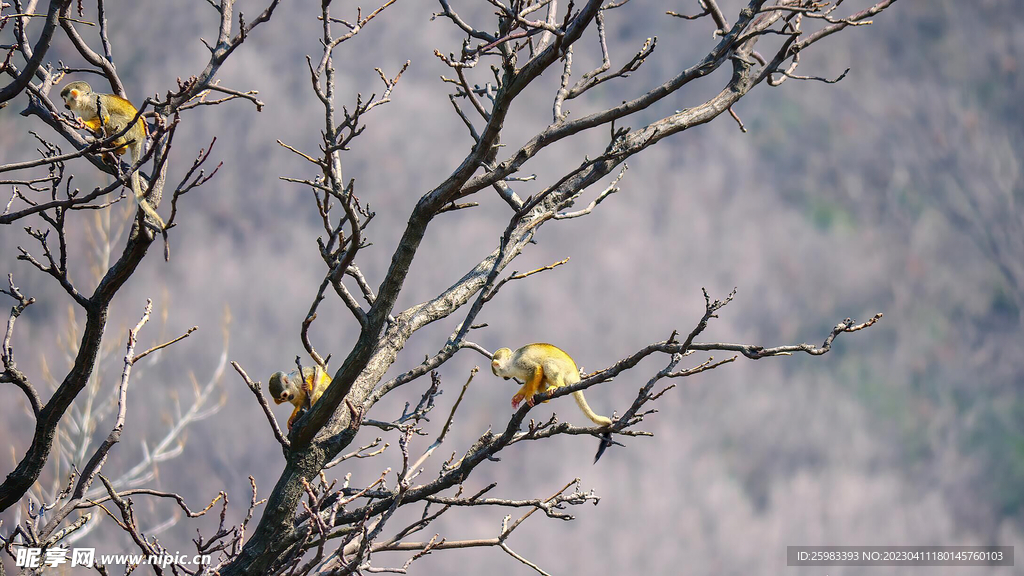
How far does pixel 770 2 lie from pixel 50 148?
3.13m

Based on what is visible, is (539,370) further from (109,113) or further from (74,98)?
(74,98)

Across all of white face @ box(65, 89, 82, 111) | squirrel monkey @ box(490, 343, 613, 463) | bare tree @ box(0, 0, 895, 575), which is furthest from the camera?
white face @ box(65, 89, 82, 111)

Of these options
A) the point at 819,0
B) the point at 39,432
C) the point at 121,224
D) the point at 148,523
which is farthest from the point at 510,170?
the point at 148,523

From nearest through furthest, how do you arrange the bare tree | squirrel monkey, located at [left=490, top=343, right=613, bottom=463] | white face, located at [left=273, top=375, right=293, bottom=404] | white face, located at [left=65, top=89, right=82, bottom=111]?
1. the bare tree
2. squirrel monkey, located at [left=490, top=343, right=613, bottom=463]
3. white face, located at [left=273, top=375, right=293, bottom=404]
4. white face, located at [left=65, top=89, right=82, bottom=111]

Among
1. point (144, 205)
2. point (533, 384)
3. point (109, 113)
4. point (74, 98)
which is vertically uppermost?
point (74, 98)

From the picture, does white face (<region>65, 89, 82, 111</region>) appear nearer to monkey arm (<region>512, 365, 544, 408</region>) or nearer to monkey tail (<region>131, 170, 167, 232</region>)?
monkey tail (<region>131, 170, 167, 232</region>)

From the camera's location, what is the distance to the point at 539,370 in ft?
12.9

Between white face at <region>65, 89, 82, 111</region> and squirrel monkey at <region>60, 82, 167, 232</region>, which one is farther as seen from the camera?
white face at <region>65, 89, 82, 111</region>

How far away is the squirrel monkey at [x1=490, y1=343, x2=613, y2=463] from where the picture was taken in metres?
3.88

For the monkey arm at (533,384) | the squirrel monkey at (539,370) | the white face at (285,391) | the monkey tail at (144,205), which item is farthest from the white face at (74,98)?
the monkey arm at (533,384)

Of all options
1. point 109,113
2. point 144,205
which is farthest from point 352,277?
point 109,113

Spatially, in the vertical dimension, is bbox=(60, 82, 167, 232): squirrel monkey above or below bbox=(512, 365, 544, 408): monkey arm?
above

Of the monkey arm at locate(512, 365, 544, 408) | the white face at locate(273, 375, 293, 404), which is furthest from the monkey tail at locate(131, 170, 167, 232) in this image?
the monkey arm at locate(512, 365, 544, 408)

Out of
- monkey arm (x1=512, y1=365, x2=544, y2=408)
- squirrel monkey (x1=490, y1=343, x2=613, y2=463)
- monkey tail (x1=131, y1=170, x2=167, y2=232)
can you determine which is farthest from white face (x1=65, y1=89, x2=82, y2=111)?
monkey arm (x1=512, y1=365, x2=544, y2=408)
